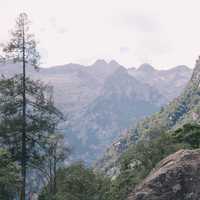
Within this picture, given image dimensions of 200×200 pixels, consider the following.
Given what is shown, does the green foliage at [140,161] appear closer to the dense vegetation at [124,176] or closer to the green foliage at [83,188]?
the dense vegetation at [124,176]

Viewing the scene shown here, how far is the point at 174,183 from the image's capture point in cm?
2806

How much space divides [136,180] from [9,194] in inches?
537

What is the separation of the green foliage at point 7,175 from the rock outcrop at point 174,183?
24.1ft

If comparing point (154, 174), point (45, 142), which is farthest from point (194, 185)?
point (45, 142)

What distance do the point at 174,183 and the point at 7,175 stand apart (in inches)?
401

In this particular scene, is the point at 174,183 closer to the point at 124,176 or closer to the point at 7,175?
the point at 7,175

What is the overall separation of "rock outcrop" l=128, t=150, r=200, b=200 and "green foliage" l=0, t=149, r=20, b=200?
735 centimetres

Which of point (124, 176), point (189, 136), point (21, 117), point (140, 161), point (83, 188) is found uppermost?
point (21, 117)

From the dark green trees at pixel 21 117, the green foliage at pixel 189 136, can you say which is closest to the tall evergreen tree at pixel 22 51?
the dark green trees at pixel 21 117

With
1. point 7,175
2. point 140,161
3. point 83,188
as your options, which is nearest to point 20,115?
point 7,175

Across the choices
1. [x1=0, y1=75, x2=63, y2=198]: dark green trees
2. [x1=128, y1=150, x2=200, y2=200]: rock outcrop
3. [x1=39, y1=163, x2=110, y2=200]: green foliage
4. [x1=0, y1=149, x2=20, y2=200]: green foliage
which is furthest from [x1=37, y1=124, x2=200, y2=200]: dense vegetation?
[x1=128, y1=150, x2=200, y2=200]: rock outcrop

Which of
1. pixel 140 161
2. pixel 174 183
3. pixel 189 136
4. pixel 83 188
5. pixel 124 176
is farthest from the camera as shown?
pixel 189 136

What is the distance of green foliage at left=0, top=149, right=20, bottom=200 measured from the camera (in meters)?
30.5

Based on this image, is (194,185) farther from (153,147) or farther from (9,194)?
(153,147)
